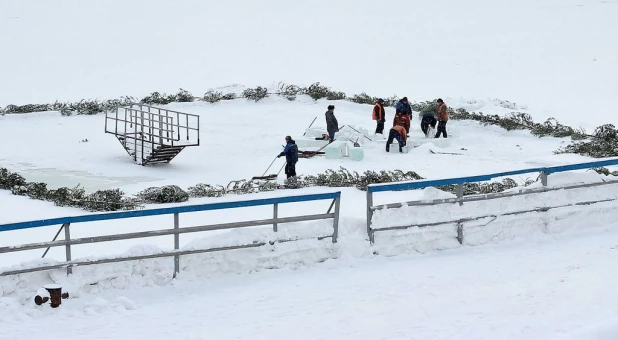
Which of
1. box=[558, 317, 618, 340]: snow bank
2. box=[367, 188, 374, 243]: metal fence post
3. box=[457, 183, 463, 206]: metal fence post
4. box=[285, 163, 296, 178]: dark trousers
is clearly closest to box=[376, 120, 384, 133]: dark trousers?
box=[285, 163, 296, 178]: dark trousers

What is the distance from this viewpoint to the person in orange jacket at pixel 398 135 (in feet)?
76.9

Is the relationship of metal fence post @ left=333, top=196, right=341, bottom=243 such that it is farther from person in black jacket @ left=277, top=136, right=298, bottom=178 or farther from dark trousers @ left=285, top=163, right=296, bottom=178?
dark trousers @ left=285, top=163, right=296, bottom=178

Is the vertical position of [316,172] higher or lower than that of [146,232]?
lower

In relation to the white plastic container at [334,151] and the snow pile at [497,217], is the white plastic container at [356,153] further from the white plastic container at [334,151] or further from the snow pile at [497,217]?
the snow pile at [497,217]

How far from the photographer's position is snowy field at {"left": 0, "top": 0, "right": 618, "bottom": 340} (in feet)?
29.9

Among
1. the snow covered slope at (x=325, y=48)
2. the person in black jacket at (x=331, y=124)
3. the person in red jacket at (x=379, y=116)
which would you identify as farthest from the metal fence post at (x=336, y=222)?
the snow covered slope at (x=325, y=48)

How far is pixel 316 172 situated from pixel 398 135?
3879 millimetres

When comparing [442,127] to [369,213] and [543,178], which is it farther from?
[369,213]

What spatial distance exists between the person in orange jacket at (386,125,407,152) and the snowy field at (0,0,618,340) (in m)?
0.39

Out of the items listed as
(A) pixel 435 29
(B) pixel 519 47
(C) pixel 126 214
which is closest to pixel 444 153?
(C) pixel 126 214

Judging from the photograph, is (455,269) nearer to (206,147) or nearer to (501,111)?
(206,147)

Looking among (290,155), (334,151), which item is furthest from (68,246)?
(334,151)

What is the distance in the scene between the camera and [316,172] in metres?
20.4

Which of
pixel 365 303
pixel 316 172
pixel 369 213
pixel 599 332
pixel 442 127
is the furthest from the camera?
pixel 442 127
